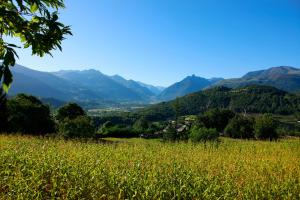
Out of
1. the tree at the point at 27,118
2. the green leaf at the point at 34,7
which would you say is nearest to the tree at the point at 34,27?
the green leaf at the point at 34,7

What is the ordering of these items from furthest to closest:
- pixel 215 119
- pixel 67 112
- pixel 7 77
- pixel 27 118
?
pixel 215 119 < pixel 67 112 < pixel 27 118 < pixel 7 77

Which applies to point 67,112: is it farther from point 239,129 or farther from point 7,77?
point 7,77

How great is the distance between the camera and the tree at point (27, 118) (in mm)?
49375

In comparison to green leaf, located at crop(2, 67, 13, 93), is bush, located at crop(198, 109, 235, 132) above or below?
below

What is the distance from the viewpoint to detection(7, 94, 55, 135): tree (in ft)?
162

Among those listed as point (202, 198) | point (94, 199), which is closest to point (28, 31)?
point (94, 199)

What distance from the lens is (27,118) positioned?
1987 inches

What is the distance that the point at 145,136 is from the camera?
59.8 m

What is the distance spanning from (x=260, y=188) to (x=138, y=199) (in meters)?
3.33

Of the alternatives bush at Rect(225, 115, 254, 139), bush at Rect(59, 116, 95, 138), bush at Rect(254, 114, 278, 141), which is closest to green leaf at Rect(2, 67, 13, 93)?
bush at Rect(59, 116, 95, 138)

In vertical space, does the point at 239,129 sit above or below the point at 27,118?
below

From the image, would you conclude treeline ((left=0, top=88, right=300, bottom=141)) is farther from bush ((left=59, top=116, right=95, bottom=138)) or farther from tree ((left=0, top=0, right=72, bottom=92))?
tree ((left=0, top=0, right=72, bottom=92))

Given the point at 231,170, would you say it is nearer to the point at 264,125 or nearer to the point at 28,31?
the point at 28,31

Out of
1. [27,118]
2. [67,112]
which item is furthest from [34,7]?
[67,112]
